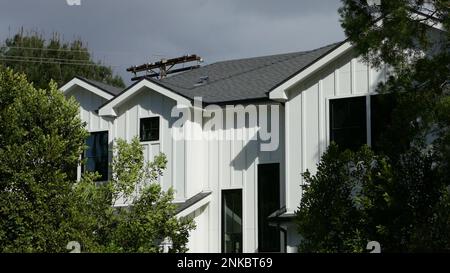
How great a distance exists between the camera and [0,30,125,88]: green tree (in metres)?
46.1

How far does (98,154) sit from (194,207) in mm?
4584

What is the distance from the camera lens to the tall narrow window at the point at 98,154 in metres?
26.2

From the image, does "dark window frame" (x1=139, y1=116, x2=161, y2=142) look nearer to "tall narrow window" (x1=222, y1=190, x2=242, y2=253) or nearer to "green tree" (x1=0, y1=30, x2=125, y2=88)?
"tall narrow window" (x1=222, y1=190, x2=242, y2=253)

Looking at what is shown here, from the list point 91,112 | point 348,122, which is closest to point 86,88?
point 91,112

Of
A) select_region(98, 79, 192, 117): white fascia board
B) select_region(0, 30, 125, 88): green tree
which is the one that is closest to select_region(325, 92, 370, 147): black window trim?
select_region(98, 79, 192, 117): white fascia board

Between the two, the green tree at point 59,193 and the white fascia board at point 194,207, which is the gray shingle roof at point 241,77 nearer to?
the white fascia board at point 194,207

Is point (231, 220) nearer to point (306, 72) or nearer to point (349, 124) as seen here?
point (349, 124)

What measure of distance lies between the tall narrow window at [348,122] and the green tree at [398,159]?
2.31 meters

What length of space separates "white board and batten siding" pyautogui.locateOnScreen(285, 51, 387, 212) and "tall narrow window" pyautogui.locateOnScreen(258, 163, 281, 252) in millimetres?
1270

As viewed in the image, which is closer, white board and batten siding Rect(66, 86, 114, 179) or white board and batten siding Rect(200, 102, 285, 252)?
white board and batten siding Rect(200, 102, 285, 252)

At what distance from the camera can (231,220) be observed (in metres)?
24.5

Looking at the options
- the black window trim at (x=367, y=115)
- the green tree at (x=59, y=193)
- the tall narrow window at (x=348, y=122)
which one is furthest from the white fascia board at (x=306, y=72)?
Result: the green tree at (x=59, y=193)

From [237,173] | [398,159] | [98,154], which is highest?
[98,154]

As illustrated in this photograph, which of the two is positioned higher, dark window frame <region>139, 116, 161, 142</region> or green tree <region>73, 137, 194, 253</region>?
dark window frame <region>139, 116, 161, 142</region>
